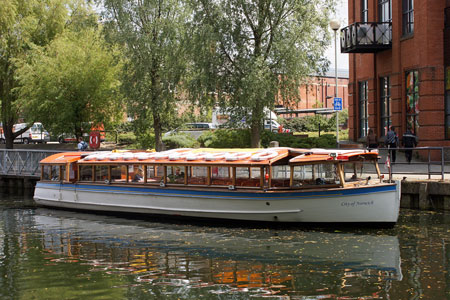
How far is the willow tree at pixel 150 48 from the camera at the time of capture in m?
37.1

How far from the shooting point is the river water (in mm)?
13234

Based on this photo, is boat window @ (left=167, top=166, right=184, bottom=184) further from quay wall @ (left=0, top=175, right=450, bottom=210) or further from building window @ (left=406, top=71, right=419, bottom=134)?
building window @ (left=406, top=71, right=419, bottom=134)

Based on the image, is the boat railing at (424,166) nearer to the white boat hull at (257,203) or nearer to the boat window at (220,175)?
the white boat hull at (257,203)

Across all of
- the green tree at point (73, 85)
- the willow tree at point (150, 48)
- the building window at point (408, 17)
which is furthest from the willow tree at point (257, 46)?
the green tree at point (73, 85)

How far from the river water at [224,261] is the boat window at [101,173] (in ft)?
11.9

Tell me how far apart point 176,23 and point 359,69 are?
1149 centimetres

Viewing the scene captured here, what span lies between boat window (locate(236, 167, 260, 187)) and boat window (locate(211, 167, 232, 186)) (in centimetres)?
38

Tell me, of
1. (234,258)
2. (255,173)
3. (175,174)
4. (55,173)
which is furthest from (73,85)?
(234,258)

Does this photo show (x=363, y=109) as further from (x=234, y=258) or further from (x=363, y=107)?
(x=234, y=258)

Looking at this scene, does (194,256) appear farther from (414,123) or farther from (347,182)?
(414,123)

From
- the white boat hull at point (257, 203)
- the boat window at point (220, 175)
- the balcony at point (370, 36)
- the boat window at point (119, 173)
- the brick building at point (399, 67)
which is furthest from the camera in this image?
the balcony at point (370, 36)

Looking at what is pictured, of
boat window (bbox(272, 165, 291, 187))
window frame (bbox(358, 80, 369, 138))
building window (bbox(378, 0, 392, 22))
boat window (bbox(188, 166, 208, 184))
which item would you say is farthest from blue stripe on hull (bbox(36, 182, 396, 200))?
window frame (bbox(358, 80, 369, 138))

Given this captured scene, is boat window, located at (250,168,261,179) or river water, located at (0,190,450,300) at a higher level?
boat window, located at (250,168,261,179)

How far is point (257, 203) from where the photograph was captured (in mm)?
21375
